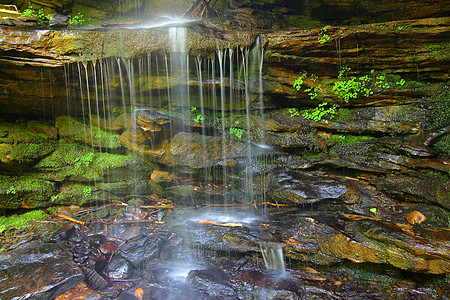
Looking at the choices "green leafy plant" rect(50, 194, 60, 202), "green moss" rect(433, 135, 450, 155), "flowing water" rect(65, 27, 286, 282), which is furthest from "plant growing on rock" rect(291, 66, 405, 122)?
"green leafy plant" rect(50, 194, 60, 202)

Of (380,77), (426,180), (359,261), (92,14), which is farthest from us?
(92,14)

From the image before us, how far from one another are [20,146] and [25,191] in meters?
1.47

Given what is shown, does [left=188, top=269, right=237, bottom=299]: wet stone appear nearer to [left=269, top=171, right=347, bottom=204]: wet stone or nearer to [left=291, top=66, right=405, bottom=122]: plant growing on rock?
[left=269, top=171, right=347, bottom=204]: wet stone

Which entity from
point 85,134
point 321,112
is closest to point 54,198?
point 85,134

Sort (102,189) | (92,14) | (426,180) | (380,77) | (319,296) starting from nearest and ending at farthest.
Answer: (319,296) < (426,180) < (380,77) < (102,189) < (92,14)

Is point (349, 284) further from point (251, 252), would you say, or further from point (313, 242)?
point (251, 252)

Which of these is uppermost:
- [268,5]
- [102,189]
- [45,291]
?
[268,5]

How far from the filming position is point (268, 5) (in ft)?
27.2

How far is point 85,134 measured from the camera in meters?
7.85

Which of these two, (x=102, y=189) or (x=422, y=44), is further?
(x=102, y=189)

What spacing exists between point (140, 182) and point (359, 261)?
6865 mm

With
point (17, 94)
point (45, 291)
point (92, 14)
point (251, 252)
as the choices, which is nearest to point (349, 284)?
point (251, 252)

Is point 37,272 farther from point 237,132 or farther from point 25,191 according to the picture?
point 237,132

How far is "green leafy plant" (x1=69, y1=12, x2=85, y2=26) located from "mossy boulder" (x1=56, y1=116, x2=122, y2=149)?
3.39 m
